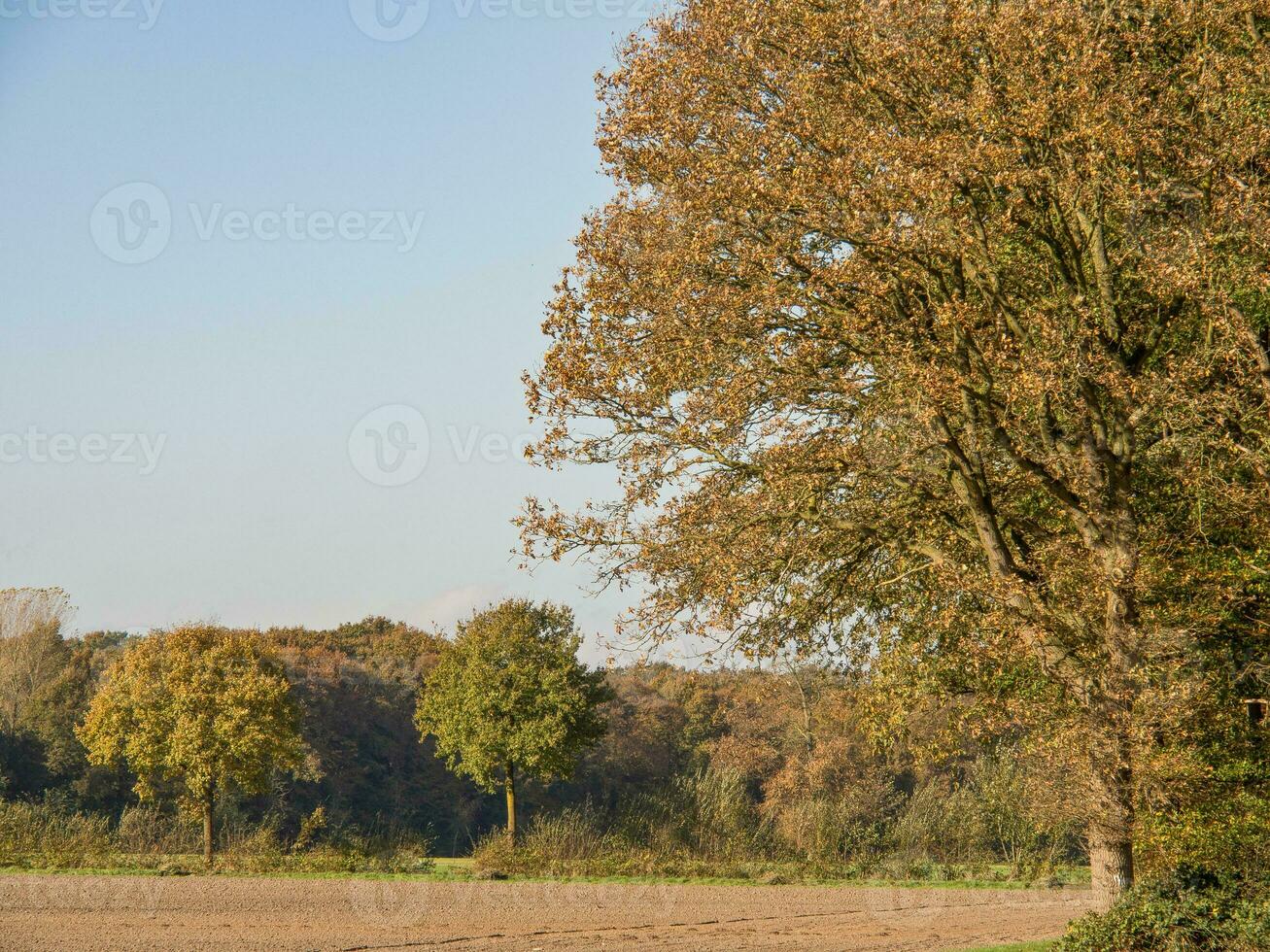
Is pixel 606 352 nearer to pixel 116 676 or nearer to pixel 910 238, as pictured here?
pixel 910 238

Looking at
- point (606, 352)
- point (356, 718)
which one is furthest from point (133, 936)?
point (356, 718)

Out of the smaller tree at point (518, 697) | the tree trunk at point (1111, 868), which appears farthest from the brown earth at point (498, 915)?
the smaller tree at point (518, 697)

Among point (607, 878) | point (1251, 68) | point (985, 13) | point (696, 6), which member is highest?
point (696, 6)

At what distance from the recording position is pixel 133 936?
45.6 feet

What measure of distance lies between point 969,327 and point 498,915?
12.2m

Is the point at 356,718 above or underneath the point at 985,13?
underneath

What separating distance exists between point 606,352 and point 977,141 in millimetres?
4393

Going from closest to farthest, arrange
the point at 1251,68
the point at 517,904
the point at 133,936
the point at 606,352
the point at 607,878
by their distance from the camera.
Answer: the point at 1251,68
the point at 606,352
the point at 133,936
the point at 517,904
the point at 607,878

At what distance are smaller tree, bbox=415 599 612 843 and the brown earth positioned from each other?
30.2 feet

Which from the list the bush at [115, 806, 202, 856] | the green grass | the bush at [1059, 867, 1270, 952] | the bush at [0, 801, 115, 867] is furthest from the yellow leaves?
the bush at [1059, 867, 1270, 952]

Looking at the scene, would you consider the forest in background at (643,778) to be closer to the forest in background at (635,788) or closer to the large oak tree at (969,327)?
the forest in background at (635,788)

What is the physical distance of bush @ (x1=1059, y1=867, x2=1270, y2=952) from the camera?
9.84 m

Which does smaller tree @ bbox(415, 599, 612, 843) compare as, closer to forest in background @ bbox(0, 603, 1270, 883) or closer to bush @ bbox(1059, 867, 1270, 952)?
forest in background @ bbox(0, 603, 1270, 883)

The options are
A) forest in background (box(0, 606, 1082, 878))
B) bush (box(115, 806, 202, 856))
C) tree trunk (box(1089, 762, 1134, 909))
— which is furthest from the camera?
bush (box(115, 806, 202, 856))
